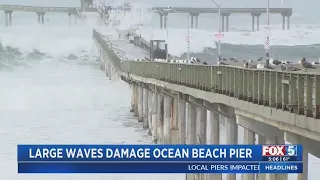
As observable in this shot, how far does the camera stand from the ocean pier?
2361 centimetres

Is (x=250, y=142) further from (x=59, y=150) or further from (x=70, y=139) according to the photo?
(x=70, y=139)

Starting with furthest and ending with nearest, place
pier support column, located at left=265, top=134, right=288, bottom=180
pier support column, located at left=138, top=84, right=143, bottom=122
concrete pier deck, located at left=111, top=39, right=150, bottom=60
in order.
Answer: concrete pier deck, located at left=111, top=39, right=150, bottom=60 → pier support column, located at left=138, top=84, right=143, bottom=122 → pier support column, located at left=265, top=134, right=288, bottom=180

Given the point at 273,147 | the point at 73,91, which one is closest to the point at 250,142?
the point at 273,147

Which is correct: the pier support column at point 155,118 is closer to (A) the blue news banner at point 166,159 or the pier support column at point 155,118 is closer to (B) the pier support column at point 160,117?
(B) the pier support column at point 160,117

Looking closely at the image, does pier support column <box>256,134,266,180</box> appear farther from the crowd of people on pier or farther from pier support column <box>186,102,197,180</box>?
pier support column <box>186,102,197,180</box>

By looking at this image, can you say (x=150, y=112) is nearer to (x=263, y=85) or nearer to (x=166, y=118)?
(x=166, y=118)

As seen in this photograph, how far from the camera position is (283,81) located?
25.2 meters

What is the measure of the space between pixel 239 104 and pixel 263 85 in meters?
2.16

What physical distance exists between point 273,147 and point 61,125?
4563 centimetres

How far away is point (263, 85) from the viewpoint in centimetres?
2741

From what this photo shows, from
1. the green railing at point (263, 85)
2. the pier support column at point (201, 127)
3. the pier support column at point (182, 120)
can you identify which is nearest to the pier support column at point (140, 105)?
the pier support column at point (182, 120)

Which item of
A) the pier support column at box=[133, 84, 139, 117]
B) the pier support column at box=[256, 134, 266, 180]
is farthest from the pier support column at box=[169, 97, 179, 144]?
the pier support column at box=[256, 134, 266, 180]

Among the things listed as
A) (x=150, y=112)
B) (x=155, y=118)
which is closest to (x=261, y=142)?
(x=155, y=118)

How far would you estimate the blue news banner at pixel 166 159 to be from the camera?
74.6ft
